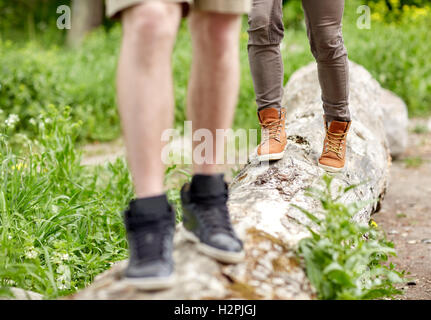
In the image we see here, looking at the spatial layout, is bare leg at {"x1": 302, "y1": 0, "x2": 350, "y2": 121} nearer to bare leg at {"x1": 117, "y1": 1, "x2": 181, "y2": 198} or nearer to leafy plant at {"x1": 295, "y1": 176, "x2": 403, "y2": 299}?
leafy plant at {"x1": 295, "y1": 176, "x2": 403, "y2": 299}

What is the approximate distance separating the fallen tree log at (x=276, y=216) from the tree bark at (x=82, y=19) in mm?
10552

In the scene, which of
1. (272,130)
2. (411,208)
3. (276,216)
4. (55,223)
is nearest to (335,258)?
(276,216)

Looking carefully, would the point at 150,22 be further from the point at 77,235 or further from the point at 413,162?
the point at 413,162

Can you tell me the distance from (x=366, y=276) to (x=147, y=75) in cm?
117

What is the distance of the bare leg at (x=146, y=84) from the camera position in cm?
147

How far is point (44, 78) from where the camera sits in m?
6.14

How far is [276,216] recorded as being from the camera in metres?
2.04

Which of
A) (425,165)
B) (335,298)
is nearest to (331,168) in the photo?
(335,298)

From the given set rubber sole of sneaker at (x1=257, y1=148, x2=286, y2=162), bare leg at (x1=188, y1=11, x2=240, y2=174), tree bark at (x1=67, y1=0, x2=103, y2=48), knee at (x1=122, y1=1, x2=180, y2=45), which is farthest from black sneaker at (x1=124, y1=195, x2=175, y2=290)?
tree bark at (x1=67, y1=0, x2=103, y2=48)

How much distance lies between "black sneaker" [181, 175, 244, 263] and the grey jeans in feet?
2.85

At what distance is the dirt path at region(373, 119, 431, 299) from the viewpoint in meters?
2.83

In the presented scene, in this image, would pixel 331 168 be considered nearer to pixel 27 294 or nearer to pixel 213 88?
pixel 213 88

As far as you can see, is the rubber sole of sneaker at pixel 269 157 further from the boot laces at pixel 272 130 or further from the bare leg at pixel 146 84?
the bare leg at pixel 146 84

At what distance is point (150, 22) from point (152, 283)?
0.73 m
